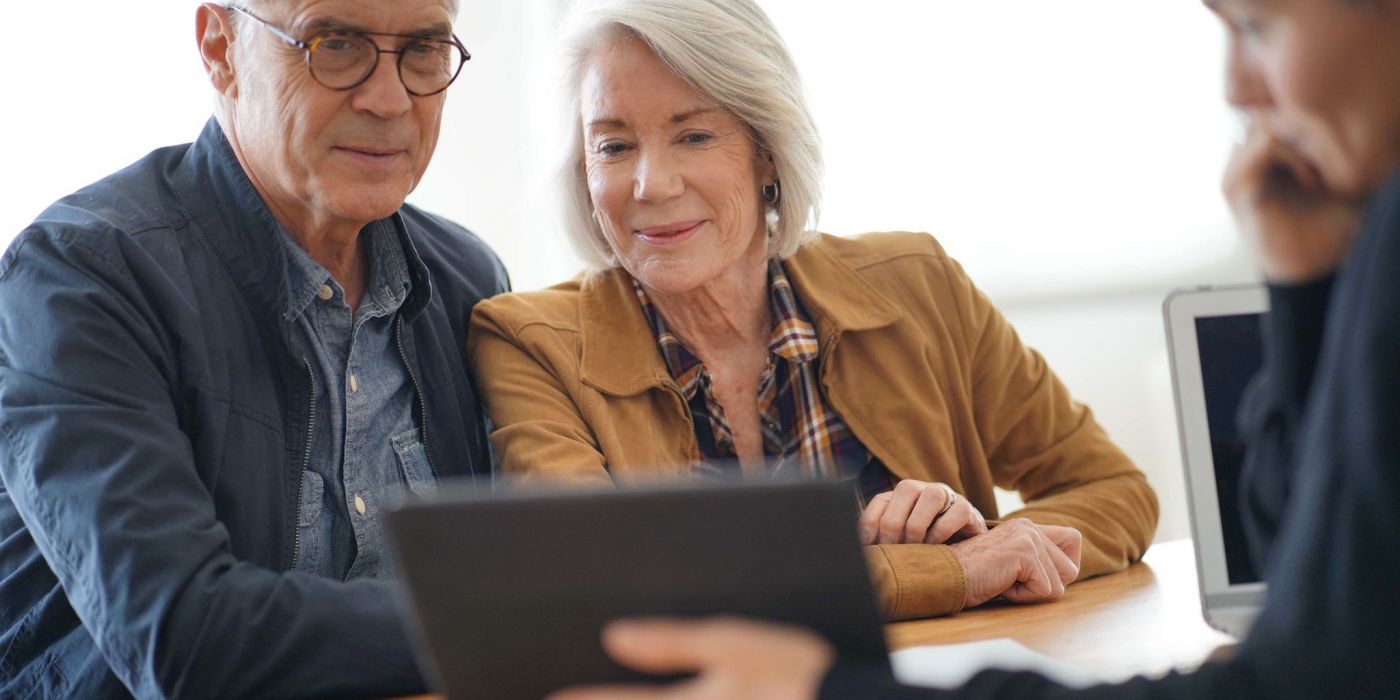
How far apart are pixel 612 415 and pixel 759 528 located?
106cm

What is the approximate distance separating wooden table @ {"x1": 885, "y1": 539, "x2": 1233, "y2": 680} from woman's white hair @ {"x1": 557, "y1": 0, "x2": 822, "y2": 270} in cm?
74

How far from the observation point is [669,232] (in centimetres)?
195

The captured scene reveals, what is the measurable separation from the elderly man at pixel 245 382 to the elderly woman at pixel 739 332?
174 millimetres

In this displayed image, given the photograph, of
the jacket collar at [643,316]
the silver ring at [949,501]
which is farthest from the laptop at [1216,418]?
the jacket collar at [643,316]

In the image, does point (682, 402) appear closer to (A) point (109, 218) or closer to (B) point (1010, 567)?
(B) point (1010, 567)

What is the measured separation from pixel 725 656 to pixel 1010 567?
2.70 feet

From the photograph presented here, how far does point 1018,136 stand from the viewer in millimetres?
3420

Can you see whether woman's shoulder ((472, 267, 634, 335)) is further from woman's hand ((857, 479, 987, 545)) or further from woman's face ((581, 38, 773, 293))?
woman's hand ((857, 479, 987, 545))

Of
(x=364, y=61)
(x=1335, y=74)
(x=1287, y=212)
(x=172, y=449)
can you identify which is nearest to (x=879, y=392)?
(x=364, y=61)

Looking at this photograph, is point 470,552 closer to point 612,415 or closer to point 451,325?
point 612,415

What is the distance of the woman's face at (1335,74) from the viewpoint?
0.68m

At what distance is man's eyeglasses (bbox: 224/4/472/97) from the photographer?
1.68 metres

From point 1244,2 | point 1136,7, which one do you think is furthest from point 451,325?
point 1136,7

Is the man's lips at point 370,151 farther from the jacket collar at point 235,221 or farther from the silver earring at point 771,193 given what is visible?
the silver earring at point 771,193
